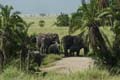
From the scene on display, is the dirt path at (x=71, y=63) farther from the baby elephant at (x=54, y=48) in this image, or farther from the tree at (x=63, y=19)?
the tree at (x=63, y=19)

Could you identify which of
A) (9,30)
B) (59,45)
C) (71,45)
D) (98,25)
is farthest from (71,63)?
(59,45)

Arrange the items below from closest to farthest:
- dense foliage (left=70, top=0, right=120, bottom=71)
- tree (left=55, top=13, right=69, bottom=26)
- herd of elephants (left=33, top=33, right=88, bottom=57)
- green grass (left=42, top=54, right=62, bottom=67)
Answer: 1. dense foliage (left=70, top=0, right=120, bottom=71)
2. green grass (left=42, top=54, right=62, bottom=67)
3. herd of elephants (left=33, top=33, right=88, bottom=57)
4. tree (left=55, top=13, right=69, bottom=26)

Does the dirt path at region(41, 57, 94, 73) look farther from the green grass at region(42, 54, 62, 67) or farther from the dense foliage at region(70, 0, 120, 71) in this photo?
the dense foliage at region(70, 0, 120, 71)

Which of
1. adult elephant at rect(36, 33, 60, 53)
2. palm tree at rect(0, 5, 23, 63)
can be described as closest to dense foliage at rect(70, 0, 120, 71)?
palm tree at rect(0, 5, 23, 63)

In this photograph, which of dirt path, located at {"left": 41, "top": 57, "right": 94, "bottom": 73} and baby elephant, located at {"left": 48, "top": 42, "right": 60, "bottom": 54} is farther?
baby elephant, located at {"left": 48, "top": 42, "right": 60, "bottom": 54}

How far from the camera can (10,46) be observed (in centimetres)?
3497

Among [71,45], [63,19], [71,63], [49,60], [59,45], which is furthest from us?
[63,19]

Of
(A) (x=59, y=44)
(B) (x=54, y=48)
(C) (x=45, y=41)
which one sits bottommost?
(B) (x=54, y=48)

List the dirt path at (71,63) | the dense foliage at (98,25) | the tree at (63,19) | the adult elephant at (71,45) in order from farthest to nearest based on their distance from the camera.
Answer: the tree at (63,19), the adult elephant at (71,45), the dirt path at (71,63), the dense foliage at (98,25)

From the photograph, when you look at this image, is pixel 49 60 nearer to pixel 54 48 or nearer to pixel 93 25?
pixel 93 25

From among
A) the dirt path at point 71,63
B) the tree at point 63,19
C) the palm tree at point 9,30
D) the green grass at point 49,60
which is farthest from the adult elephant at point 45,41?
the tree at point 63,19

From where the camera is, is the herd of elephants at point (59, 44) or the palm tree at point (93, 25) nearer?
the palm tree at point (93, 25)

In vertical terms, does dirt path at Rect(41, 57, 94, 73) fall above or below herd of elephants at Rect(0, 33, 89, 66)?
below

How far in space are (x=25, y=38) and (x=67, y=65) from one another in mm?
3713
